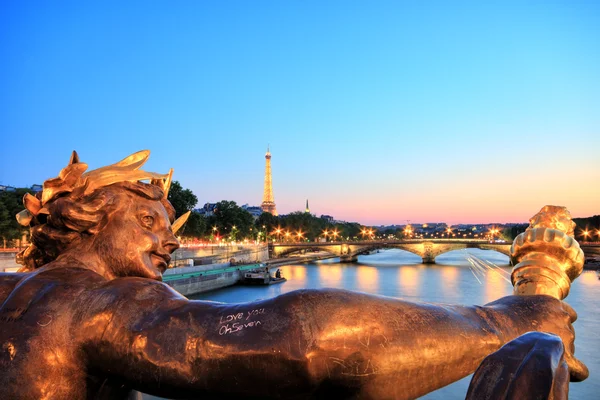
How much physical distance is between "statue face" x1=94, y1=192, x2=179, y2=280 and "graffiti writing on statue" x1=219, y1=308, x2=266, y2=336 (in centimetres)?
60

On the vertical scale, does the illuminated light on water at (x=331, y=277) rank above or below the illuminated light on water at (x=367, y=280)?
above

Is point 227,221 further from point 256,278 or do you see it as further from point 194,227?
point 256,278

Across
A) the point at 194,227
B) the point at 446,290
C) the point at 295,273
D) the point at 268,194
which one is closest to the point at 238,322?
the point at 446,290

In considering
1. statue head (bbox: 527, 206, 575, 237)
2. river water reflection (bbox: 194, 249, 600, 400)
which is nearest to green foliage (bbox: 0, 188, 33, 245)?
river water reflection (bbox: 194, 249, 600, 400)

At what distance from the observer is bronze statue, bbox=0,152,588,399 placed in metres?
0.91

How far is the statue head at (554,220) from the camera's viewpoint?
6.04 feet

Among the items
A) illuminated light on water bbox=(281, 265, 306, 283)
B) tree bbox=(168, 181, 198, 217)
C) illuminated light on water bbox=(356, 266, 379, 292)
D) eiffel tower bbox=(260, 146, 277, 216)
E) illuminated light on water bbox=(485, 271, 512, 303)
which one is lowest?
illuminated light on water bbox=(485, 271, 512, 303)

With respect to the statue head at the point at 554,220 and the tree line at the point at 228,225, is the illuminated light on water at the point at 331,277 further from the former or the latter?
the statue head at the point at 554,220

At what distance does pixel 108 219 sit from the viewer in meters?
1.50

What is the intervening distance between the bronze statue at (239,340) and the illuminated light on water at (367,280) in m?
38.4

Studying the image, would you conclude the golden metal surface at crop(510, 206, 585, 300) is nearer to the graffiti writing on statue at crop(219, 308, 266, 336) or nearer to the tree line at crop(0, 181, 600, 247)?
the graffiti writing on statue at crop(219, 308, 266, 336)

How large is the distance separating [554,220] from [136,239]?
60.8 inches

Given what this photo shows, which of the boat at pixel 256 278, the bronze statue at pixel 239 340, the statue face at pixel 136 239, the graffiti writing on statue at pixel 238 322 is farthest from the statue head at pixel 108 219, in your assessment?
the boat at pixel 256 278

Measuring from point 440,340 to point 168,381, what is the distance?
Answer: 57cm
